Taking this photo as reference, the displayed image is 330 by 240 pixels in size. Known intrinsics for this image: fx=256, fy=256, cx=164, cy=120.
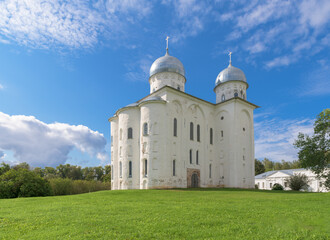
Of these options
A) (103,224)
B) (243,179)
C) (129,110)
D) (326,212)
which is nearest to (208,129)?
(243,179)

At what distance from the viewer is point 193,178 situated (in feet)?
104

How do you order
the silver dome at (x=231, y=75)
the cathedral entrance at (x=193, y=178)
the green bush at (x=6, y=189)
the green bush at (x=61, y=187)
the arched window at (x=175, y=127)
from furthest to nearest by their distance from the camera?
the silver dome at (x=231, y=75)
the green bush at (x=61, y=187)
the cathedral entrance at (x=193, y=178)
the arched window at (x=175, y=127)
the green bush at (x=6, y=189)

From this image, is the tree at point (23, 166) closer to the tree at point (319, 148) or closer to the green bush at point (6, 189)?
the green bush at point (6, 189)

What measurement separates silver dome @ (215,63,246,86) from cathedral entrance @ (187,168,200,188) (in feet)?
49.9

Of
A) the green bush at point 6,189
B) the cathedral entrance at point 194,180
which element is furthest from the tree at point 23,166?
the cathedral entrance at point 194,180

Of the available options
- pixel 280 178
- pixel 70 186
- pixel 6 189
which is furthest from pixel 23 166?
pixel 280 178

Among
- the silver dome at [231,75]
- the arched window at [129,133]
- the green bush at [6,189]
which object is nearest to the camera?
the green bush at [6,189]

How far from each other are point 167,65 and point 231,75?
9913 millimetres

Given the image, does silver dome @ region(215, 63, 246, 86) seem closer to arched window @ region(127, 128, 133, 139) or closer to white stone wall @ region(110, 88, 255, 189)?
white stone wall @ region(110, 88, 255, 189)

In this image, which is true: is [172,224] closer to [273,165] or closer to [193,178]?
[193,178]

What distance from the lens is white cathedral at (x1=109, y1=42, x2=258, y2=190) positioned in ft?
95.5

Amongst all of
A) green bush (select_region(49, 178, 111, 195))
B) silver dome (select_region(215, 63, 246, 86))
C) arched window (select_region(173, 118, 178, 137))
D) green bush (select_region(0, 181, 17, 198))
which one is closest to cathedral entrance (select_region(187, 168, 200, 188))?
arched window (select_region(173, 118, 178, 137))

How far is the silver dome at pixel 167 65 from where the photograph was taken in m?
36.8

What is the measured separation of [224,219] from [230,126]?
26.1m
